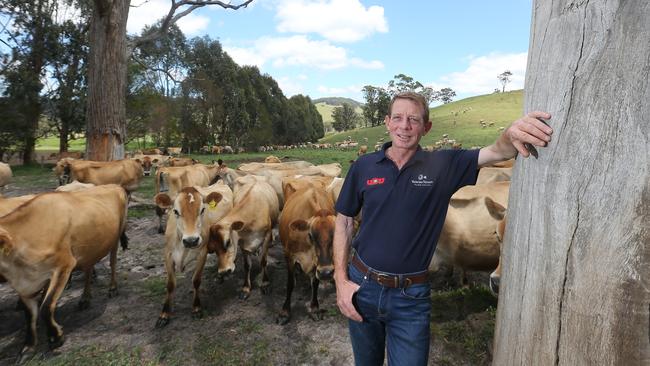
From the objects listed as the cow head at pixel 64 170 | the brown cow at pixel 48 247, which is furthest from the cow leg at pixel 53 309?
the cow head at pixel 64 170

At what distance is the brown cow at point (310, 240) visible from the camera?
460cm

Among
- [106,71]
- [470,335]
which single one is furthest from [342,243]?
[106,71]

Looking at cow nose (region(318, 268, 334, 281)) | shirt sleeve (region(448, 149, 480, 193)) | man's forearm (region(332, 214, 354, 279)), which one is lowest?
cow nose (region(318, 268, 334, 281))

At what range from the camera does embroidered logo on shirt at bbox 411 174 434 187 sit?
2.23m

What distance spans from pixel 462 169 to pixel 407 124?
43 centimetres

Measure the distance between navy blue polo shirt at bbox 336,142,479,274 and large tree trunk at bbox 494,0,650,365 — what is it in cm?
66

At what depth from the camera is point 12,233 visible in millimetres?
4152

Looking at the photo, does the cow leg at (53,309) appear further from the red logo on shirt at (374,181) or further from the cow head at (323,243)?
the red logo on shirt at (374,181)

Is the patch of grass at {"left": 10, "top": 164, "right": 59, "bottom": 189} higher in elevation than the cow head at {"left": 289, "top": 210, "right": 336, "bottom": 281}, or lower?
lower

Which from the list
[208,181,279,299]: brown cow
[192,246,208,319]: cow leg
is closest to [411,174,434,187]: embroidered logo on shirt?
[208,181,279,299]: brown cow

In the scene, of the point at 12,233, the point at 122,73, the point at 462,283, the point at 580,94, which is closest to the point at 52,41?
the point at 122,73

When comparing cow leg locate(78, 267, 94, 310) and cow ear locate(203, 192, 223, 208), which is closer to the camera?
cow leg locate(78, 267, 94, 310)

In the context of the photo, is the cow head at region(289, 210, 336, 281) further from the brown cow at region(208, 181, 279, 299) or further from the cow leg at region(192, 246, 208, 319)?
the cow leg at region(192, 246, 208, 319)

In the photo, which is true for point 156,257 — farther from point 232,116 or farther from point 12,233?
point 232,116
